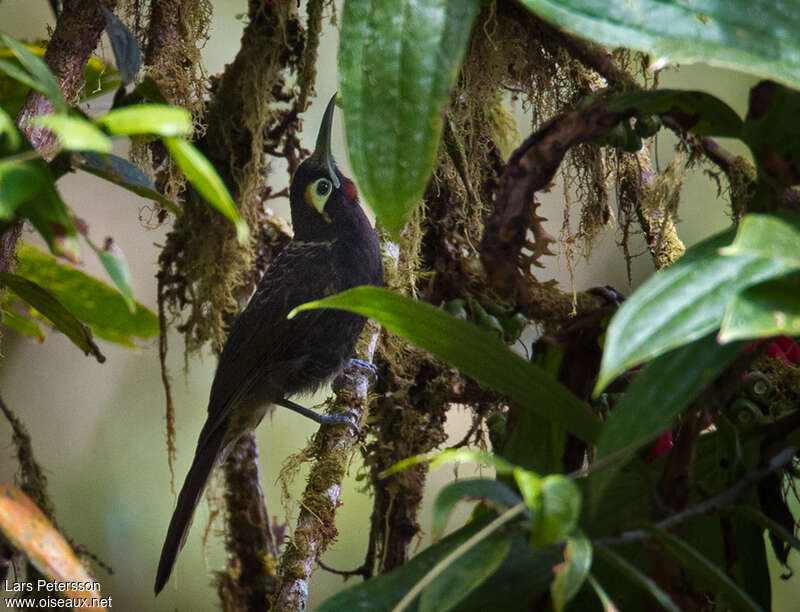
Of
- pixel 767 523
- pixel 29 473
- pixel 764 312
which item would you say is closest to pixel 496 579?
pixel 767 523

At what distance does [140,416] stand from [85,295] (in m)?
1.13

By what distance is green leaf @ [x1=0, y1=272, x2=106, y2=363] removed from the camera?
1356 mm

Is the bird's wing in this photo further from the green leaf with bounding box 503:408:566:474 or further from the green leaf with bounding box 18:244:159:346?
the green leaf with bounding box 503:408:566:474

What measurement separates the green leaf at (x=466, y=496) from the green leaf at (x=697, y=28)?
0.42 m

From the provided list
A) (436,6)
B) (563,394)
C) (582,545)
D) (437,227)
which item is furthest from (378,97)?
(437,227)

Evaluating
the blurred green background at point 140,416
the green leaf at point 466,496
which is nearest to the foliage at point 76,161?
the green leaf at point 466,496

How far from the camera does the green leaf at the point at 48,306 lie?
136 centimetres

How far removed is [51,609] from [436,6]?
4.42ft

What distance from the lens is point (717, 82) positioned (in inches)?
124

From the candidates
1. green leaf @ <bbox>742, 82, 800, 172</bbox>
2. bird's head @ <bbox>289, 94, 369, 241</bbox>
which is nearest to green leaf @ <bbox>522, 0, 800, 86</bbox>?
green leaf @ <bbox>742, 82, 800, 172</bbox>

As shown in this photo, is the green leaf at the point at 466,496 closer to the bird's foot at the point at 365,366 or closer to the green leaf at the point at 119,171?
the green leaf at the point at 119,171

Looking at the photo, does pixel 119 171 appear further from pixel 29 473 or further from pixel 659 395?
pixel 29 473

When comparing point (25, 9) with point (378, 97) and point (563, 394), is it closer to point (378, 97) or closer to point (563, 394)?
point (378, 97)

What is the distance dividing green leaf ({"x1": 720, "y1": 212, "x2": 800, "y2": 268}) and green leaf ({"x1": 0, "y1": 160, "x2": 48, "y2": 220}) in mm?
598
